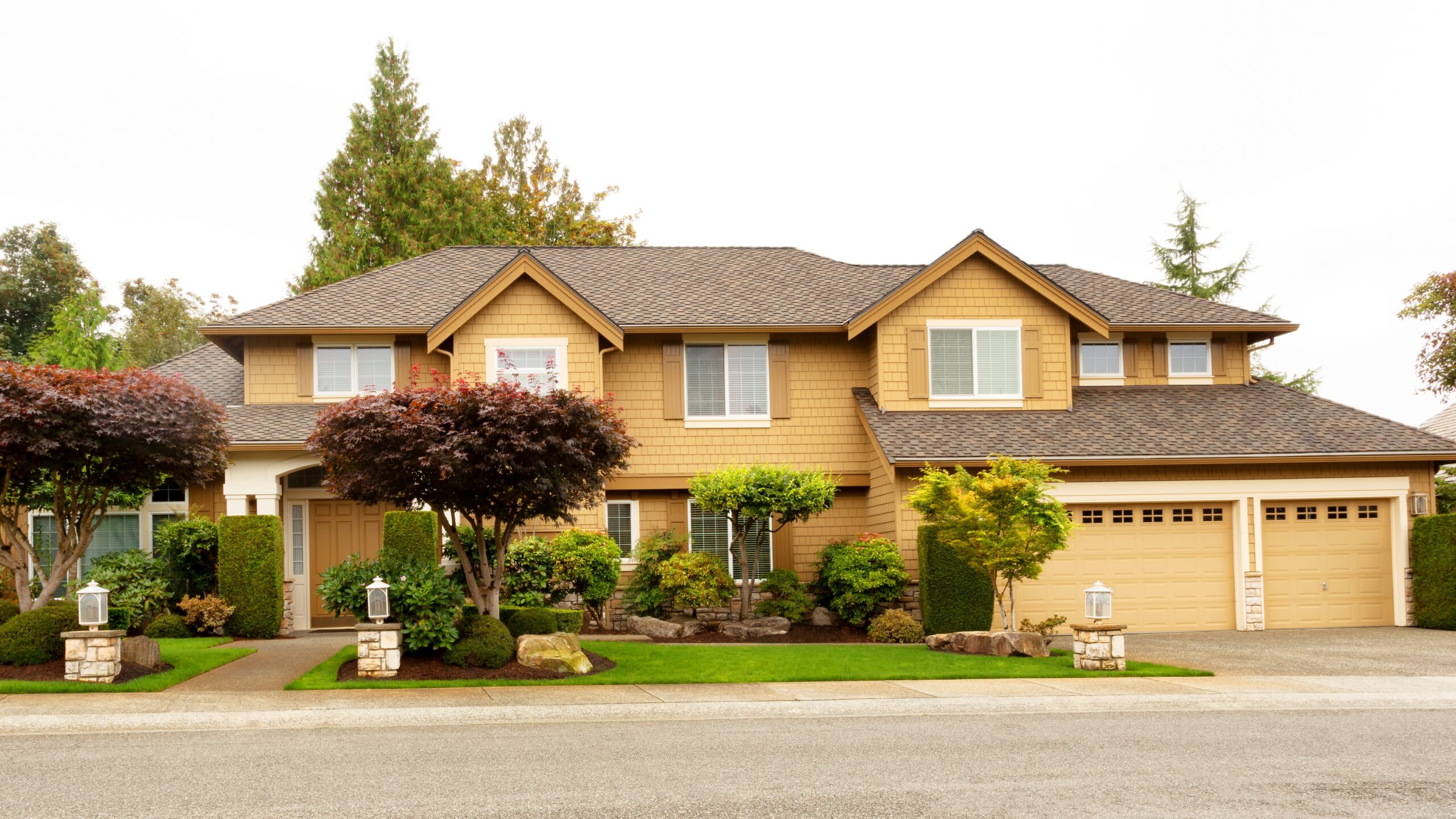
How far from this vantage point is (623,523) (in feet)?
70.5

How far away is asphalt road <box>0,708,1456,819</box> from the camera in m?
7.52

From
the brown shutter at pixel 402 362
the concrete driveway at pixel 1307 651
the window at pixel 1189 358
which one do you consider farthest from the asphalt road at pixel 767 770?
the window at pixel 1189 358

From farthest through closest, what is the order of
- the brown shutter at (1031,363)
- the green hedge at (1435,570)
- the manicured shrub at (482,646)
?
the brown shutter at (1031,363), the green hedge at (1435,570), the manicured shrub at (482,646)

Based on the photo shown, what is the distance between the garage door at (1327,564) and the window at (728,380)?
9037 mm

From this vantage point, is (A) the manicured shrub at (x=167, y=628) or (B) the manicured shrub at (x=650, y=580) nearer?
(A) the manicured shrub at (x=167, y=628)

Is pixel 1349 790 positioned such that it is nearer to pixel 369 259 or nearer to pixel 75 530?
pixel 75 530

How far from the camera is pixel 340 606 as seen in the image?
13914mm

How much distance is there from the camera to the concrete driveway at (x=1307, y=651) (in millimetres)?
14977

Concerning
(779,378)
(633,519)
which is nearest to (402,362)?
(633,519)

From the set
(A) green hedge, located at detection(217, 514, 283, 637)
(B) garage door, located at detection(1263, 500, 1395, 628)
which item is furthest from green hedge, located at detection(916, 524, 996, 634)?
(A) green hedge, located at detection(217, 514, 283, 637)

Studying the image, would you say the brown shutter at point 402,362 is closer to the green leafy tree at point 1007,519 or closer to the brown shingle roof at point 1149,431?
→ the brown shingle roof at point 1149,431

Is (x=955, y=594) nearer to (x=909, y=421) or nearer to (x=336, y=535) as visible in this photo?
(x=909, y=421)

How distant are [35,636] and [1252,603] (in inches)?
712

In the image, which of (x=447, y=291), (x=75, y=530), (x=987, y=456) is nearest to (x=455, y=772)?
(x=75, y=530)
